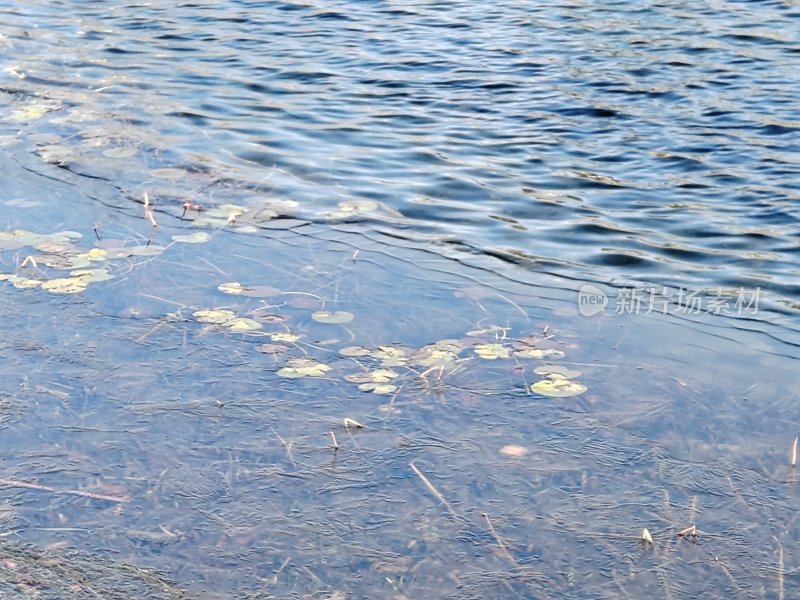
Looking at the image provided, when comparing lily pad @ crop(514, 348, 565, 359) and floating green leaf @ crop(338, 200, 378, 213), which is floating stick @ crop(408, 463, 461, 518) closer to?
lily pad @ crop(514, 348, 565, 359)

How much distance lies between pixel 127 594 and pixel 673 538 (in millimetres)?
1585

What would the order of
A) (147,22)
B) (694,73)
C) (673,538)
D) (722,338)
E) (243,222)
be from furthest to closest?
(147,22) → (694,73) → (243,222) → (722,338) → (673,538)

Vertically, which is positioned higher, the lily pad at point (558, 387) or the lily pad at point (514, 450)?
the lily pad at point (558, 387)

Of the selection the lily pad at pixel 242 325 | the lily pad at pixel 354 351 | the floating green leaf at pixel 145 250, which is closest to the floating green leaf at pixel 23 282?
the floating green leaf at pixel 145 250

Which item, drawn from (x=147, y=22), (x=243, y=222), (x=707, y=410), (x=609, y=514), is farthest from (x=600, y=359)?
(x=147, y=22)

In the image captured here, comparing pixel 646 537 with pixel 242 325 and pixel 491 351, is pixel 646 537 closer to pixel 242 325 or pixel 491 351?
pixel 491 351

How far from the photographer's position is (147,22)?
10602 millimetres

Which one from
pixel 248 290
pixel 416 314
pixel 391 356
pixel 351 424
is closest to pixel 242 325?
pixel 248 290

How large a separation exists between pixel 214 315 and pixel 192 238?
0.99 metres

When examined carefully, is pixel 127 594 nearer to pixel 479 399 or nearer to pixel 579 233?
pixel 479 399

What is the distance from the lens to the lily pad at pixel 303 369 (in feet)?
13.4

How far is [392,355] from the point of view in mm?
4273

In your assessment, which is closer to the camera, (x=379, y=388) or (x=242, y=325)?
(x=379, y=388)

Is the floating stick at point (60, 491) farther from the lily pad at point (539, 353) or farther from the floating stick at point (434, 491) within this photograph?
the lily pad at point (539, 353)
